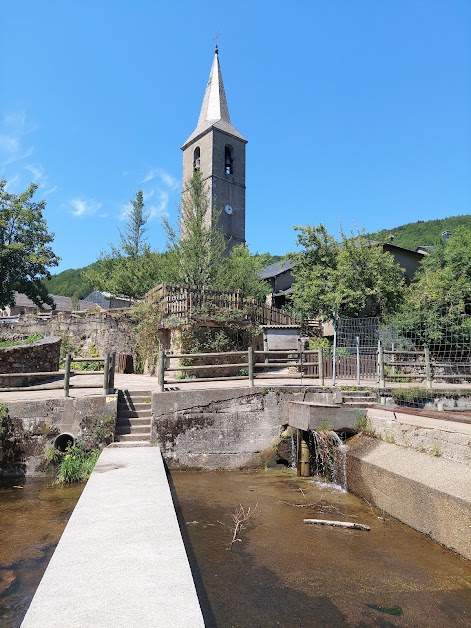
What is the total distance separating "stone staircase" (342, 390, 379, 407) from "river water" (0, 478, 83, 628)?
5757 mm

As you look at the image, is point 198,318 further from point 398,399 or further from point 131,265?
point 131,265

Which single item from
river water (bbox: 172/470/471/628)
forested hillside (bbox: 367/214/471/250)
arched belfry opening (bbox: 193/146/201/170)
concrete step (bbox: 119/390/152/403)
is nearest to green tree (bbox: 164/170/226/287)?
concrete step (bbox: 119/390/152/403)

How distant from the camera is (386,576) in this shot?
159 inches

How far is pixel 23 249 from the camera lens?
92.7 feet

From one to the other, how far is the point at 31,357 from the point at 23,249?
56.1 ft

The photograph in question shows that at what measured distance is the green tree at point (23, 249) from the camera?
2780 cm

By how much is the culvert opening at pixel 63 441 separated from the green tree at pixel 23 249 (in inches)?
895

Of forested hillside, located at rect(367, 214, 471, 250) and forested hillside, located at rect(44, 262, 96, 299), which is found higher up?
forested hillside, located at rect(367, 214, 471, 250)

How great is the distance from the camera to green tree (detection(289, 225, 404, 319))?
2080 centimetres

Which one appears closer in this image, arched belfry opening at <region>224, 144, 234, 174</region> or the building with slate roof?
the building with slate roof

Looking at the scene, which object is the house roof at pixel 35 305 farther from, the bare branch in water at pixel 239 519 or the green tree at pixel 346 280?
the bare branch in water at pixel 239 519

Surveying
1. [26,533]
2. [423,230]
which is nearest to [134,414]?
[26,533]

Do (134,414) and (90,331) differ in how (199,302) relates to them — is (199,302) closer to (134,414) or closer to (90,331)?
(134,414)

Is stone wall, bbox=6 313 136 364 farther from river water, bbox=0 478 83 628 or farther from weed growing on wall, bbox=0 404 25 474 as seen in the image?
river water, bbox=0 478 83 628
